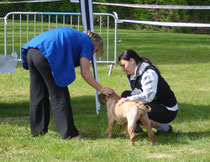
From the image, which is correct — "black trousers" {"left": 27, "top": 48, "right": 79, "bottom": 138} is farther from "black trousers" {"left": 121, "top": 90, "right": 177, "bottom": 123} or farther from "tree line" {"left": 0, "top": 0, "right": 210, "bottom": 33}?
"tree line" {"left": 0, "top": 0, "right": 210, "bottom": 33}

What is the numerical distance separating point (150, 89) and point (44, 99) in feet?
4.04

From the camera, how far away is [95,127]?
5.96 meters

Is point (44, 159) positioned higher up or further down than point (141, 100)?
further down

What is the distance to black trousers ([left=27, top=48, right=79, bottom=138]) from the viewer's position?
505 centimetres

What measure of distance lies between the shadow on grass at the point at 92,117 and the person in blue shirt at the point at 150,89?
0.24 meters

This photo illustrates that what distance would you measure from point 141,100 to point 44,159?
1359 millimetres

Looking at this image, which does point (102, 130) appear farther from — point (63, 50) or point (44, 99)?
point (63, 50)

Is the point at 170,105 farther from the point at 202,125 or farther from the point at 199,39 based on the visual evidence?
the point at 199,39

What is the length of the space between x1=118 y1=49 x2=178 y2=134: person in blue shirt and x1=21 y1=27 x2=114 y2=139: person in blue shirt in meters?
0.34

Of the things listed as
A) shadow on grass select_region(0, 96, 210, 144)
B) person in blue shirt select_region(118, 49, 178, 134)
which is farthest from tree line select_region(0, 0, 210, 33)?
person in blue shirt select_region(118, 49, 178, 134)

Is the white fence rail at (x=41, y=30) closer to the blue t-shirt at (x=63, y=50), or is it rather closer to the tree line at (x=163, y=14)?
the tree line at (x=163, y=14)

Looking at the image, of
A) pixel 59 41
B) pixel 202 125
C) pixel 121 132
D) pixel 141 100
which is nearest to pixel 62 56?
pixel 59 41

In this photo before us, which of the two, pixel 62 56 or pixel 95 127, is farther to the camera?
pixel 95 127

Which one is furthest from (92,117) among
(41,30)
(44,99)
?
(41,30)
